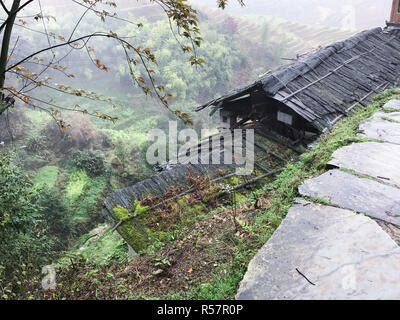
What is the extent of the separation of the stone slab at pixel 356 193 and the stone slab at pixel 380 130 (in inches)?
43.8

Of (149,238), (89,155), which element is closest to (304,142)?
(149,238)

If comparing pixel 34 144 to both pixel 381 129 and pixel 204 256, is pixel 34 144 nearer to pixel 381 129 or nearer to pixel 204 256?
pixel 204 256

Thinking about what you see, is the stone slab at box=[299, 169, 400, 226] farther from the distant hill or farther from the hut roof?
the distant hill

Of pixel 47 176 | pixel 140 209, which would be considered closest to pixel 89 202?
pixel 47 176

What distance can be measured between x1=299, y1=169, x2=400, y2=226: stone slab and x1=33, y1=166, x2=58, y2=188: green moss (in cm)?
1763

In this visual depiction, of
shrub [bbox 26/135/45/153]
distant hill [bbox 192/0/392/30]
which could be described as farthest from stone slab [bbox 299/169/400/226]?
distant hill [bbox 192/0/392/30]

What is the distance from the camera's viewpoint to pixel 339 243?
6.52 ft

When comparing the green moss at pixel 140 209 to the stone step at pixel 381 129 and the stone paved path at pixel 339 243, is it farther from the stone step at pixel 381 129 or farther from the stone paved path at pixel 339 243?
the stone step at pixel 381 129

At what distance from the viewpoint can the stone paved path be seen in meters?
1.70

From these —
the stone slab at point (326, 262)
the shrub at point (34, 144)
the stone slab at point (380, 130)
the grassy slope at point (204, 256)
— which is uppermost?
the stone slab at point (380, 130)

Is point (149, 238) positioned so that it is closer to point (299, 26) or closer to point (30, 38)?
point (30, 38)

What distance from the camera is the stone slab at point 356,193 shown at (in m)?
2.24

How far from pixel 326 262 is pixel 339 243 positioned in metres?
0.22

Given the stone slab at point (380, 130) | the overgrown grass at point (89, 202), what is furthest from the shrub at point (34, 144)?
the stone slab at point (380, 130)
